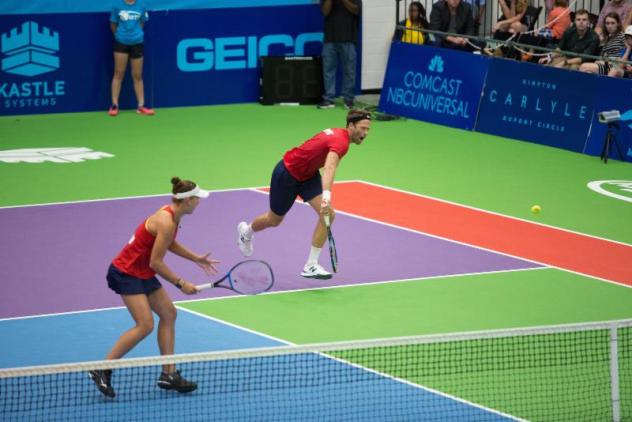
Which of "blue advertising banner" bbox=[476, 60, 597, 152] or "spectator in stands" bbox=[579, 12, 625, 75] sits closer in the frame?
"blue advertising banner" bbox=[476, 60, 597, 152]

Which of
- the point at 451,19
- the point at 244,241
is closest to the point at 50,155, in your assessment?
the point at 244,241

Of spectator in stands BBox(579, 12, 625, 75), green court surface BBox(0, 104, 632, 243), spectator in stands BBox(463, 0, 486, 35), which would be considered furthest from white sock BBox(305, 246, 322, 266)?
spectator in stands BBox(463, 0, 486, 35)

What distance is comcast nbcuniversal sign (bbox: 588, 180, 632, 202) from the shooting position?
1864cm

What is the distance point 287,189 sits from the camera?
559 inches

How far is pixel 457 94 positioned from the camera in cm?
2366

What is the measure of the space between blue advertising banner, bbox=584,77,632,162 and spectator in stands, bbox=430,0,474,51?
4379mm

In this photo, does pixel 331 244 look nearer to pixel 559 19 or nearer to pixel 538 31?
pixel 538 31

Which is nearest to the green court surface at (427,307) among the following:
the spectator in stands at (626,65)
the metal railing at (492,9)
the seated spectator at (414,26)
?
the spectator in stands at (626,65)

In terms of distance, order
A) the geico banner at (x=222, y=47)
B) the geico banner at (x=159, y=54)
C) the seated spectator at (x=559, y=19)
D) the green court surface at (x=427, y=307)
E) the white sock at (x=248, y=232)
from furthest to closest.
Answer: the geico banner at (x=222, y=47) → the seated spectator at (x=559, y=19) → the geico banner at (x=159, y=54) → the white sock at (x=248, y=232) → the green court surface at (x=427, y=307)

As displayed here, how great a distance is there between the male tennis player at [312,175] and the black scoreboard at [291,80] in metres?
11.5

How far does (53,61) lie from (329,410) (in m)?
15.4

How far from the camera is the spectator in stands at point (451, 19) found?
2495cm

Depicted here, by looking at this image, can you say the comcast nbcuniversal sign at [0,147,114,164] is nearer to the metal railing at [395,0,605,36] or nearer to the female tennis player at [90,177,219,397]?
the metal railing at [395,0,605,36]

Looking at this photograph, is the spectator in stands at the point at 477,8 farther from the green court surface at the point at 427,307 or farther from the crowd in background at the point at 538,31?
the green court surface at the point at 427,307
